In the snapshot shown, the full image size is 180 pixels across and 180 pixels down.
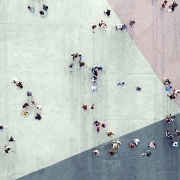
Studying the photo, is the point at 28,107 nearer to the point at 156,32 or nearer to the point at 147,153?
the point at 147,153

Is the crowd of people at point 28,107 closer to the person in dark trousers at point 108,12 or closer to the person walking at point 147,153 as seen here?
the person in dark trousers at point 108,12

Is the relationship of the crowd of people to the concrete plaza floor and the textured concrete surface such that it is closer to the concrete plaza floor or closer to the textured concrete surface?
the concrete plaza floor

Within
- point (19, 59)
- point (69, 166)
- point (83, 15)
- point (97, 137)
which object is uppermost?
point (83, 15)

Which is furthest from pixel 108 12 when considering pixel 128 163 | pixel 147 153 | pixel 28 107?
pixel 128 163

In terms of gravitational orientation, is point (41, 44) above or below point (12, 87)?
above

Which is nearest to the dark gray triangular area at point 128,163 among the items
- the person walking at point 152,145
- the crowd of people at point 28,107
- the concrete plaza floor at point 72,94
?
the concrete plaza floor at point 72,94

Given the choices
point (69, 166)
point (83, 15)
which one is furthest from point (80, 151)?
point (83, 15)

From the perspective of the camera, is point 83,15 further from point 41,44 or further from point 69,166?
point 69,166

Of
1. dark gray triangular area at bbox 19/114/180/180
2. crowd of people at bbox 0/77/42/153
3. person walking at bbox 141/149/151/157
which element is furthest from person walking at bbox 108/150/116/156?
crowd of people at bbox 0/77/42/153
